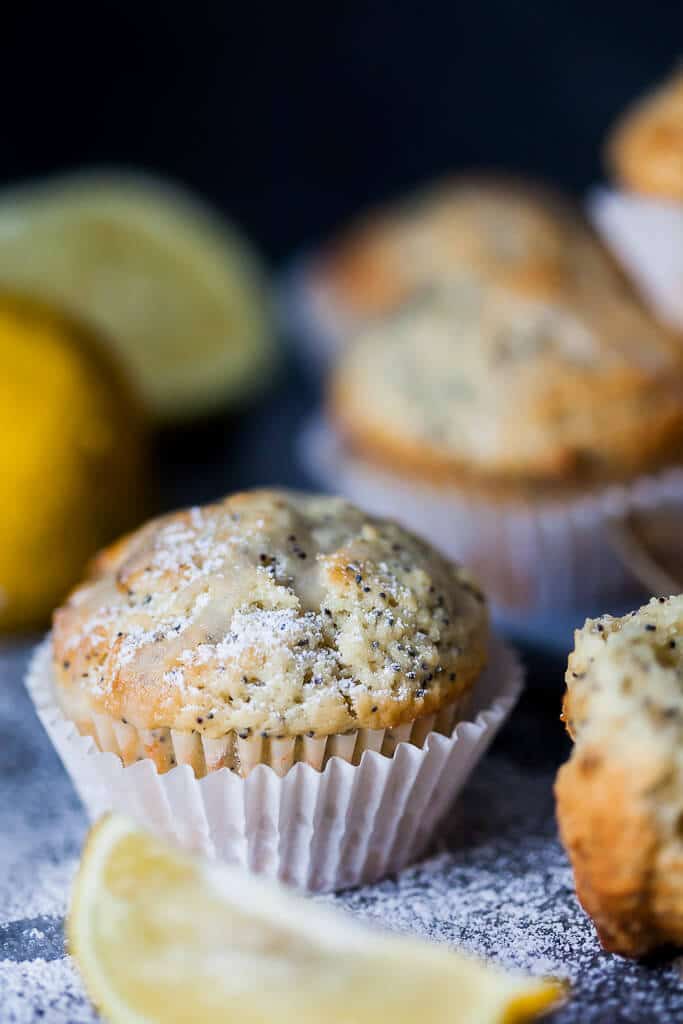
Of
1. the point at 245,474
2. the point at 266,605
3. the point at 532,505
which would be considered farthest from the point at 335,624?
the point at 245,474

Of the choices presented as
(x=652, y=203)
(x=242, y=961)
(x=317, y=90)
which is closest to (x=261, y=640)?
(x=242, y=961)

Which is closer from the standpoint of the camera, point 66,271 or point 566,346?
point 566,346

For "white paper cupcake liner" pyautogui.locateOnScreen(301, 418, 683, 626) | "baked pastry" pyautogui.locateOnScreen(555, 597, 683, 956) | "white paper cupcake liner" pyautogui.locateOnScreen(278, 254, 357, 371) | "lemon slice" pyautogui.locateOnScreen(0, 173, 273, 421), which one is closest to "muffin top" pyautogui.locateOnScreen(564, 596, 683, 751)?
"baked pastry" pyautogui.locateOnScreen(555, 597, 683, 956)

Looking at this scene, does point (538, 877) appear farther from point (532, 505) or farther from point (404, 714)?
point (532, 505)

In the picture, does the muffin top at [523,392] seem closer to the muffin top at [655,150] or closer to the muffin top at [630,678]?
the muffin top at [655,150]

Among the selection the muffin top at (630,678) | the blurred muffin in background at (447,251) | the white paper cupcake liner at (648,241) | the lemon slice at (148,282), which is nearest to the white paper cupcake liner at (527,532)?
the white paper cupcake liner at (648,241)

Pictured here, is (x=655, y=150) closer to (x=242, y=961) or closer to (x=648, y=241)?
(x=648, y=241)

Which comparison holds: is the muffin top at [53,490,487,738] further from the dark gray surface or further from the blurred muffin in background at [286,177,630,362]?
the blurred muffin in background at [286,177,630,362]
